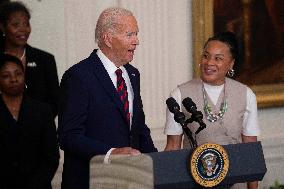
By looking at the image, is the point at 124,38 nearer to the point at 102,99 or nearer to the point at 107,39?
the point at 107,39

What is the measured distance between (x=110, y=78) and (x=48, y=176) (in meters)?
0.96

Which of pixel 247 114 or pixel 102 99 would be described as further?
pixel 247 114

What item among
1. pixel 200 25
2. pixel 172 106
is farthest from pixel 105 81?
pixel 200 25

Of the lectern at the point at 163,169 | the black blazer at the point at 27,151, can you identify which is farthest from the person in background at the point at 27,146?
the lectern at the point at 163,169

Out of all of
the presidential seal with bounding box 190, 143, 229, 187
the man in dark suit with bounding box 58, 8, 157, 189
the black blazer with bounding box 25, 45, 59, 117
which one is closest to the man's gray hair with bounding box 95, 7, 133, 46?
the man in dark suit with bounding box 58, 8, 157, 189

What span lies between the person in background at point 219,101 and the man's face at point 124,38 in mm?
654

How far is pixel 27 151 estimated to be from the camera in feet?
12.9

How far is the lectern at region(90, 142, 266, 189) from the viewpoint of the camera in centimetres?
239

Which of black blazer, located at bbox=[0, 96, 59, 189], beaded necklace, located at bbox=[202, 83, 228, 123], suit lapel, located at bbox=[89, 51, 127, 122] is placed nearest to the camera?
suit lapel, located at bbox=[89, 51, 127, 122]

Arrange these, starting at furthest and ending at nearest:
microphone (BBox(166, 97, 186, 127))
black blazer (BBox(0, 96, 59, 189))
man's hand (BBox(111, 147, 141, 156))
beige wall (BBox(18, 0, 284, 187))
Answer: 1. beige wall (BBox(18, 0, 284, 187))
2. black blazer (BBox(0, 96, 59, 189))
3. microphone (BBox(166, 97, 186, 127))
4. man's hand (BBox(111, 147, 141, 156))

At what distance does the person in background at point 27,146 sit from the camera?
12.8 feet

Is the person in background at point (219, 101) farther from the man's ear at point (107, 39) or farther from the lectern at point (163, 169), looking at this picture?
the lectern at point (163, 169)

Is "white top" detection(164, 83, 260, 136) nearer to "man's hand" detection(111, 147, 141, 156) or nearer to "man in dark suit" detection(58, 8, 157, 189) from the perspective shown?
"man in dark suit" detection(58, 8, 157, 189)

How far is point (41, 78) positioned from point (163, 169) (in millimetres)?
2395
